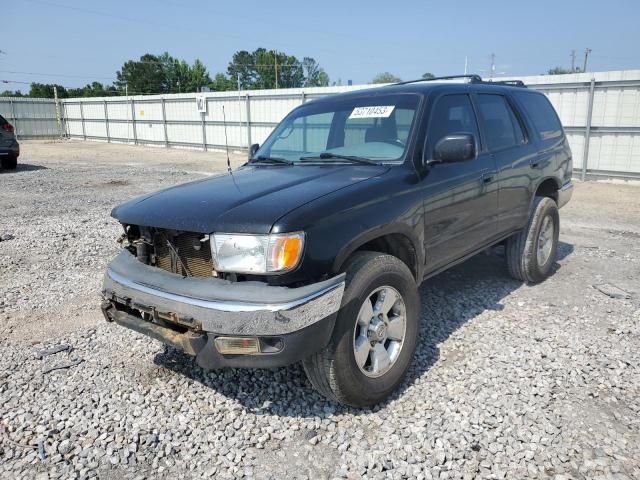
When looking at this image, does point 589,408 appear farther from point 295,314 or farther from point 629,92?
point 629,92

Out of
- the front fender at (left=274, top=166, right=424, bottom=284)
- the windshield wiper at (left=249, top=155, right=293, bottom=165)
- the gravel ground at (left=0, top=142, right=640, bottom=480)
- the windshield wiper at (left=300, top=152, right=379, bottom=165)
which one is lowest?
the gravel ground at (left=0, top=142, right=640, bottom=480)

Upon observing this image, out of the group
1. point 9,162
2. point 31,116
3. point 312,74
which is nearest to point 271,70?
point 312,74

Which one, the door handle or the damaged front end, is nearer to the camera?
the damaged front end

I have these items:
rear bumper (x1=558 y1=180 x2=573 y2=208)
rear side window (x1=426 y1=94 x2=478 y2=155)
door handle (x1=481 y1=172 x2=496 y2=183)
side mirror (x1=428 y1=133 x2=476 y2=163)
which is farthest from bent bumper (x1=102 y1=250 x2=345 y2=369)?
rear bumper (x1=558 y1=180 x2=573 y2=208)

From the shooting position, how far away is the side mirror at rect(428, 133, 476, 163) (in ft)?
11.2

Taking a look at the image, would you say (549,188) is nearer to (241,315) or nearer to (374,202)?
(374,202)

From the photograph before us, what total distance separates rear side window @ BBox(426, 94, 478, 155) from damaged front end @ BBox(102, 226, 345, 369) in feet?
5.34

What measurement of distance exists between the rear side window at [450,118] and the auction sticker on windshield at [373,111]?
1.09 feet

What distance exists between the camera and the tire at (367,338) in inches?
109

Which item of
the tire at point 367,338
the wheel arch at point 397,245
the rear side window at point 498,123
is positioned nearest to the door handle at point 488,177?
the rear side window at point 498,123

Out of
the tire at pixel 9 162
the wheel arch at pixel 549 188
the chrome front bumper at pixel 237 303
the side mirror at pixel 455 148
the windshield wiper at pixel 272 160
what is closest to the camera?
the chrome front bumper at pixel 237 303

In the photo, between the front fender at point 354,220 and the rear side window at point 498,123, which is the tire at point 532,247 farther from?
the front fender at point 354,220

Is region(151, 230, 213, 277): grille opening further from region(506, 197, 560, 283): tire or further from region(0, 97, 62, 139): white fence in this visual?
region(0, 97, 62, 139): white fence

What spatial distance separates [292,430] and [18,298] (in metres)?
3.51
